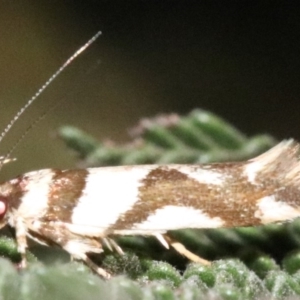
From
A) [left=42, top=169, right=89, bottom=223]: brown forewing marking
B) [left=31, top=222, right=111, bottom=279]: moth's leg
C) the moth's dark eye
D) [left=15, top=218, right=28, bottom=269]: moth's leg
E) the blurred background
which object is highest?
the blurred background

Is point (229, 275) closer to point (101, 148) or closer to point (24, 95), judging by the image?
point (101, 148)

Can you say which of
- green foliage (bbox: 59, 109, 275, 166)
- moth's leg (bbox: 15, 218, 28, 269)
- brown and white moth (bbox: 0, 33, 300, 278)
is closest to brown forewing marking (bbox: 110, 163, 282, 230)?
brown and white moth (bbox: 0, 33, 300, 278)

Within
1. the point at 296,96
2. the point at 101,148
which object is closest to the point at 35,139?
the point at 296,96

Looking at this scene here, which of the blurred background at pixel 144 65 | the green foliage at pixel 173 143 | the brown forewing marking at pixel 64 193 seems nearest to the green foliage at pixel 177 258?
the green foliage at pixel 173 143

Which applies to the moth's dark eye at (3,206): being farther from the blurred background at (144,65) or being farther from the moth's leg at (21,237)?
the blurred background at (144,65)

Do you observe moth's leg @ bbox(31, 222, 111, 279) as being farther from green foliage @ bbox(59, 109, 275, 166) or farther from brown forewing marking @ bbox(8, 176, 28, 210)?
green foliage @ bbox(59, 109, 275, 166)

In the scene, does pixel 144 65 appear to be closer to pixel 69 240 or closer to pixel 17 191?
pixel 17 191
